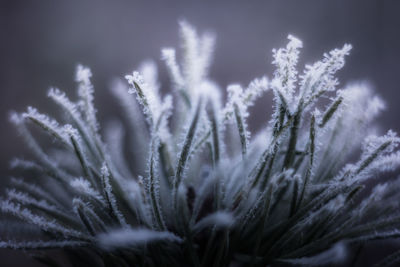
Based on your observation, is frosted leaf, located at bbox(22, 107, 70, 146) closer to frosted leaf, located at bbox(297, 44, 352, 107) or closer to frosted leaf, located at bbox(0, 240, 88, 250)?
frosted leaf, located at bbox(0, 240, 88, 250)

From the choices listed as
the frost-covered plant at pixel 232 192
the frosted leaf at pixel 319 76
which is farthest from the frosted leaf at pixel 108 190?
the frosted leaf at pixel 319 76

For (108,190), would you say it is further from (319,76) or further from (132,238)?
(319,76)

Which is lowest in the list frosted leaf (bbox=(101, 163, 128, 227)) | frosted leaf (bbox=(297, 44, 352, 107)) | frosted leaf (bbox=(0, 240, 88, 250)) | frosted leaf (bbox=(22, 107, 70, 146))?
frosted leaf (bbox=(0, 240, 88, 250))

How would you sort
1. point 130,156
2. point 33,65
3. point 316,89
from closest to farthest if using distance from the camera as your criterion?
point 316,89 < point 130,156 < point 33,65

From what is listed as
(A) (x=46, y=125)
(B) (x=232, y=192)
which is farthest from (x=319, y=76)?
(A) (x=46, y=125)

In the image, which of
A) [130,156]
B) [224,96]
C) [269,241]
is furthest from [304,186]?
[224,96]

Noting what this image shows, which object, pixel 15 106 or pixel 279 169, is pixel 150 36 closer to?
pixel 15 106

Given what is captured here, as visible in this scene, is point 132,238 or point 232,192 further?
point 232,192

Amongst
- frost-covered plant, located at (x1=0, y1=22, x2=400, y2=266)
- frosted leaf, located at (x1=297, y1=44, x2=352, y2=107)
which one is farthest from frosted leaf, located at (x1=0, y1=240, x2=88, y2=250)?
frosted leaf, located at (x1=297, y1=44, x2=352, y2=107)
